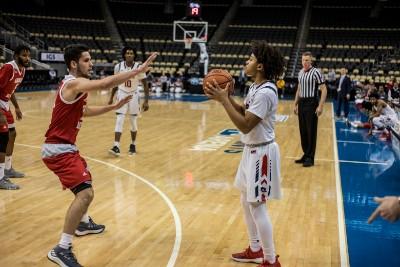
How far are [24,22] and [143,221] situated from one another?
95.2ft

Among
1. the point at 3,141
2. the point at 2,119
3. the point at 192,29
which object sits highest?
the point at 192,29

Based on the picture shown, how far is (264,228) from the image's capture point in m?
3.49

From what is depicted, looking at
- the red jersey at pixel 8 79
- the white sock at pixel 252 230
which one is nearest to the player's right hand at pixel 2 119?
the red jersey at pixel 8 79

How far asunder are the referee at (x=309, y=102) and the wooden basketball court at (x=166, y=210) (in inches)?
15.7

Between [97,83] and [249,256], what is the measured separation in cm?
174

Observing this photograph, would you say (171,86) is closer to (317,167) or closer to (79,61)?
(317,167)

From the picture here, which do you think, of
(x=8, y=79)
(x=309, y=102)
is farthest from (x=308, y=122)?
(x=8, y=79)

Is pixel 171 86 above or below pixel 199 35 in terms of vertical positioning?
below

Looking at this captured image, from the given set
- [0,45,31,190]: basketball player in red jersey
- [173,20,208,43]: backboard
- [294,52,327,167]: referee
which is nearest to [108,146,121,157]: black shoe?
[0,45,31,190]: basketball player in red jersey

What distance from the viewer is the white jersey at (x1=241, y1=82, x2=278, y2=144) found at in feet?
10.9

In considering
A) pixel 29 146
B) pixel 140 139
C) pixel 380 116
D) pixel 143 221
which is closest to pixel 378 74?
pixel 380 116

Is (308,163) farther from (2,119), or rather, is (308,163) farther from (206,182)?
(2,119)

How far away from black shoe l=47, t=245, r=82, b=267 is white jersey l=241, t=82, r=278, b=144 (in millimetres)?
1499

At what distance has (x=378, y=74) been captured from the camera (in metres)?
26.1
